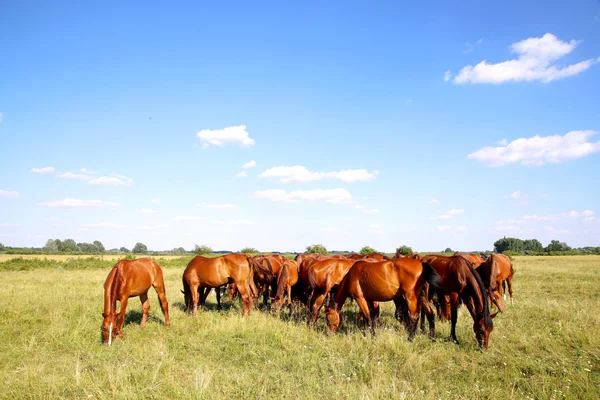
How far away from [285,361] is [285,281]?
5.00 metres

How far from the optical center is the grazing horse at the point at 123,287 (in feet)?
25.5

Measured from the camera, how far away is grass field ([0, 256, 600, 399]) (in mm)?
5137

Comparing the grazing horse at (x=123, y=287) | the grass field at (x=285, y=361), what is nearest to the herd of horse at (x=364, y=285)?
the grazing horse at (x=123, y=287)

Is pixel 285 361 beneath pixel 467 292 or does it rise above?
beneath

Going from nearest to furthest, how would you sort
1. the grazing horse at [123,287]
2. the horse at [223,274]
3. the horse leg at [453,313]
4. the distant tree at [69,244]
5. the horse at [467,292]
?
the horse at [467,292] → the grazing horse at [123,287] → the horse leg at [453,313] → the horse at [223,274] → the distant tree at [69,244]

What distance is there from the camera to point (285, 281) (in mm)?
11484

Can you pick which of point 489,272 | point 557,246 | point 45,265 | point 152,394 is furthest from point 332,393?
point 557,246

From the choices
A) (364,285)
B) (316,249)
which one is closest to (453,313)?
(364,285)

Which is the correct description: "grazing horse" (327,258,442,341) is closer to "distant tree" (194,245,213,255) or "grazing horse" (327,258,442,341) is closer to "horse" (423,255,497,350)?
"horse" (423,255,497,350)

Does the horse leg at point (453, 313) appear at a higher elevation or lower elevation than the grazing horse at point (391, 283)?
lower

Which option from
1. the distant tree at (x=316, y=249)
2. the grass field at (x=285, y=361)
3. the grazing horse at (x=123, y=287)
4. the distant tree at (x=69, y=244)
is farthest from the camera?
the distant tree at (x=69, y=244)

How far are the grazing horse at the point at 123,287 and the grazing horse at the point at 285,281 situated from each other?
3183 millimetres

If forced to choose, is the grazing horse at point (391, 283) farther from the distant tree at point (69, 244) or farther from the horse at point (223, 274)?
the distant tree at point (69, 244)

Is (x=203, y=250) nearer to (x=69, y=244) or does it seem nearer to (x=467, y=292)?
(x=467, y=292)
